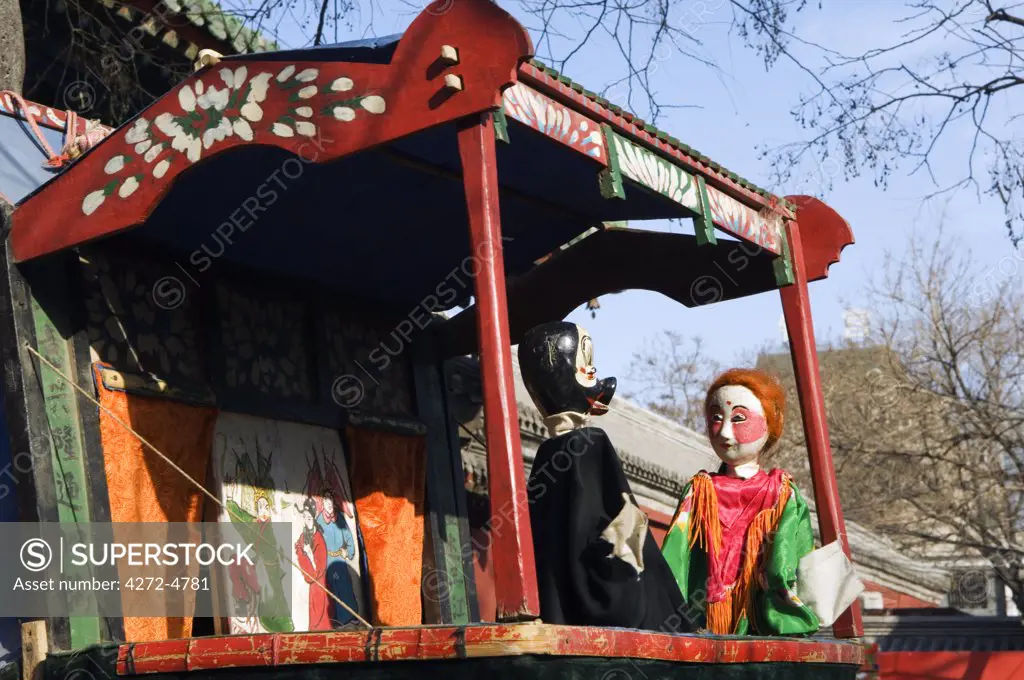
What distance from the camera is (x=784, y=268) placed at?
6.68 metres

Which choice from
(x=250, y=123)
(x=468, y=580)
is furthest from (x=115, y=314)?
(x=468, y=580)

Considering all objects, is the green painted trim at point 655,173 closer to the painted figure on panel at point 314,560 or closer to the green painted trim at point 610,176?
the green painted trim at point 610,176

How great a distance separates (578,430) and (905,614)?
1481 centimetres

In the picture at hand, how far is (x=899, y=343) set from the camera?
788 inches

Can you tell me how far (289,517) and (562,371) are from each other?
73.2 inches

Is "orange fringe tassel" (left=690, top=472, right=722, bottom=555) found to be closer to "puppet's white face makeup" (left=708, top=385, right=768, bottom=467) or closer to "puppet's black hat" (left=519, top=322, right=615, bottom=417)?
"puppet's white face makeup" (left=708, top=385, right=768, bottom=467)

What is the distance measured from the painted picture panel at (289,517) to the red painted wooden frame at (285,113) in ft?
4.67

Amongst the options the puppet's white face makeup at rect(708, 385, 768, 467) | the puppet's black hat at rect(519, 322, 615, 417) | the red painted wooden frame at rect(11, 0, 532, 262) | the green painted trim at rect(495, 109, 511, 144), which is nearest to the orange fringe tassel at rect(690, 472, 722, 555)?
the puppet's white face makeup at rect(708, 385, 768, 467)

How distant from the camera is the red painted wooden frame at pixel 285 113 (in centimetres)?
430

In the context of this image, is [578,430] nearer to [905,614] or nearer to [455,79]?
[455,79]

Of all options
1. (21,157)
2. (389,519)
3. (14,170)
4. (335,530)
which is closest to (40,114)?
(21,157)

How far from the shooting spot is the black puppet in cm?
462

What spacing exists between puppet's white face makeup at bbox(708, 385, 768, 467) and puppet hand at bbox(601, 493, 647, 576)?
Result: 4.74ft

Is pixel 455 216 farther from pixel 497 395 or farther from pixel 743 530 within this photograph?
pixel 497 395
